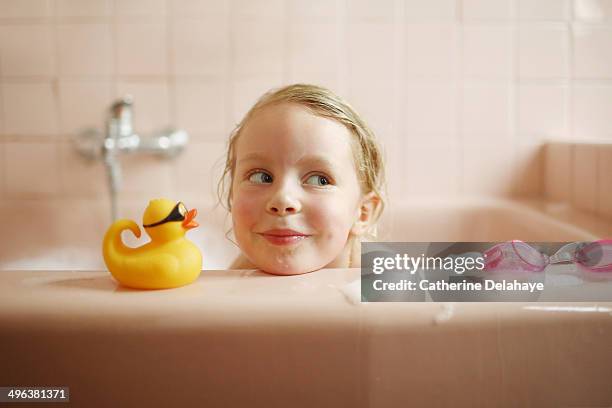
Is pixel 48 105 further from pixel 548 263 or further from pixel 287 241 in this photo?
pixel 548 263

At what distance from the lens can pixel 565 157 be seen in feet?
3.46

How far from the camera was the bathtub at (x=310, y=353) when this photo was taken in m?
0.38

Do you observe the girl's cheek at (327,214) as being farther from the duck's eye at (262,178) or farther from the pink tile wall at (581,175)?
the pink tile wall at (581,175)

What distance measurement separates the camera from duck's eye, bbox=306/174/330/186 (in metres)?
0.52

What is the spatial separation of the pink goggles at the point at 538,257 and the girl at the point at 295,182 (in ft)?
0.52

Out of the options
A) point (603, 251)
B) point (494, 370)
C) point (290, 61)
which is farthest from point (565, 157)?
point (494, 370)

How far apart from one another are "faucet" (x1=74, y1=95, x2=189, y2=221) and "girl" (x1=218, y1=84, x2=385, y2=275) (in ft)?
1.82

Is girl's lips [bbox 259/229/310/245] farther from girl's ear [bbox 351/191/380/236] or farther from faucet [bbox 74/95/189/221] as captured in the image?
faucet [bbox 74/95/189/221]

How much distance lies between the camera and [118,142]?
108 centimetres

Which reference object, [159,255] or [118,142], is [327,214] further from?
[118,142]

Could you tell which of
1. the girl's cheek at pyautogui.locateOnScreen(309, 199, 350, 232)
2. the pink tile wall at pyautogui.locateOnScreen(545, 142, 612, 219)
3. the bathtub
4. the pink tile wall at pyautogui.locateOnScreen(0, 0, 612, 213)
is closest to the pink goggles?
the bathtub

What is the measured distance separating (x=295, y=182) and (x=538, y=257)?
210mm

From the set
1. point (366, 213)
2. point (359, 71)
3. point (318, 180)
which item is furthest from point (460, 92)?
point (318, 180)

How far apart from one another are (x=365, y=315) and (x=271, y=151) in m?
0.19
